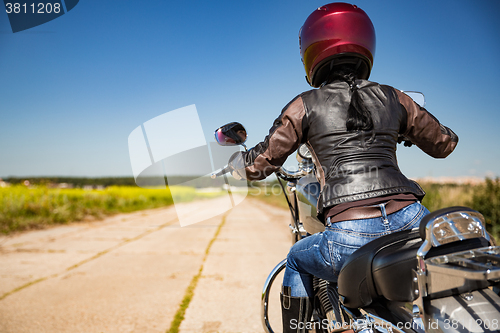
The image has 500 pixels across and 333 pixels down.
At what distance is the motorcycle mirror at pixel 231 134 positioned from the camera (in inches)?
64.4

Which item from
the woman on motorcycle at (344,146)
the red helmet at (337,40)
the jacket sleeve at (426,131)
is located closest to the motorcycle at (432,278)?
the woman on motorcycle at (344,146)

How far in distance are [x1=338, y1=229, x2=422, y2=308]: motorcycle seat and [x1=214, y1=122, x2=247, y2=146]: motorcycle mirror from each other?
0.83 m

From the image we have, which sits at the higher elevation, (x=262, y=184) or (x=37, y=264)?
(x=262, y=184)

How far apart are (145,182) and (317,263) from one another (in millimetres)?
1360

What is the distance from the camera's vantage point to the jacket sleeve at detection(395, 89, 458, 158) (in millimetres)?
1522

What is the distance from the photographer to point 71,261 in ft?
15.4

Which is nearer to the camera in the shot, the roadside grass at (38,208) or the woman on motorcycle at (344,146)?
the woman on motorcycle at (344,146)

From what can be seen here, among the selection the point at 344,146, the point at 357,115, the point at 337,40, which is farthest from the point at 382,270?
the point at 337,40

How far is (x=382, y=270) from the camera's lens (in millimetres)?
993

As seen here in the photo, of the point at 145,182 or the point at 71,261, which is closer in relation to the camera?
the point at 145,182

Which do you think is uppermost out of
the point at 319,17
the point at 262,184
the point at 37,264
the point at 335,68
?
the point at 319,17

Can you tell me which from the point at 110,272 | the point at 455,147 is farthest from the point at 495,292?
the point at 110,272

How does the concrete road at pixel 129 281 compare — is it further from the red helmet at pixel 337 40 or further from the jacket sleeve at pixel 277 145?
the red helmet at pixel 337 40

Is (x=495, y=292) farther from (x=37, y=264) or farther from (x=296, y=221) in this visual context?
(x=37, y=264)
